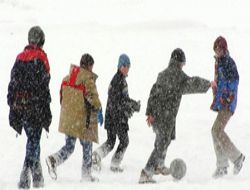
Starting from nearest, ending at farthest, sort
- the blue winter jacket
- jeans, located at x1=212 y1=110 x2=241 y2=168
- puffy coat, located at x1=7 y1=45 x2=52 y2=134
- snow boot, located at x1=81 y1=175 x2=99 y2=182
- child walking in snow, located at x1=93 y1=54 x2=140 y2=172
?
puffy coat, located at x1=7 y1=45 x2=52 y2=134 → snow boot, located at x1=81 y1=175 x2=99 y2=182 → the blue winter jacket → jeans, located at x1=212 y1=110 x2=241 y2=168 → child walking in snow, located at x1=93 y1=54 x2=140 y2=172

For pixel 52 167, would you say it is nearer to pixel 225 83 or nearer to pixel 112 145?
pixel 112 145

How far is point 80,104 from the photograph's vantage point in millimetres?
8773

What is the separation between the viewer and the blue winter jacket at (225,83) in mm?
9188

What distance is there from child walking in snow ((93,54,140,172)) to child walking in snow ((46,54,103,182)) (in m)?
0.85

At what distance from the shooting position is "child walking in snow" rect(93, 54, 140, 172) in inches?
386

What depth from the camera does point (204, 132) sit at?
1326 cm

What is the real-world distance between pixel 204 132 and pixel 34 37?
618cm

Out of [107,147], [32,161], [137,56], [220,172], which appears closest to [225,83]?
[220,172]

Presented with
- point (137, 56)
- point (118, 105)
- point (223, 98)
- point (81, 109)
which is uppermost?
point (137, 56)

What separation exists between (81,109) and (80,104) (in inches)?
3.0

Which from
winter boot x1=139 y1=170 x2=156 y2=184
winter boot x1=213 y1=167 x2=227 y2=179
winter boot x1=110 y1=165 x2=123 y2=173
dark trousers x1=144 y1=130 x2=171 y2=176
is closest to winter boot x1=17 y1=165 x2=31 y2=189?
winter boot x1=139 y1=170 x2=156 y2=184

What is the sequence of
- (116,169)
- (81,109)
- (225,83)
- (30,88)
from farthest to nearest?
(116,169) → (225,83) → (81,109) → (30,88)

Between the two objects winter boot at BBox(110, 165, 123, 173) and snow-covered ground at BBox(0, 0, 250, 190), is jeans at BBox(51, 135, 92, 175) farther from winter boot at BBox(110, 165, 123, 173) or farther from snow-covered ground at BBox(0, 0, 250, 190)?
winter boot at BBox(110, 165, 123, 173)

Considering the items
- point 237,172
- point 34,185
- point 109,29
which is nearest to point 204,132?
point 237,172
